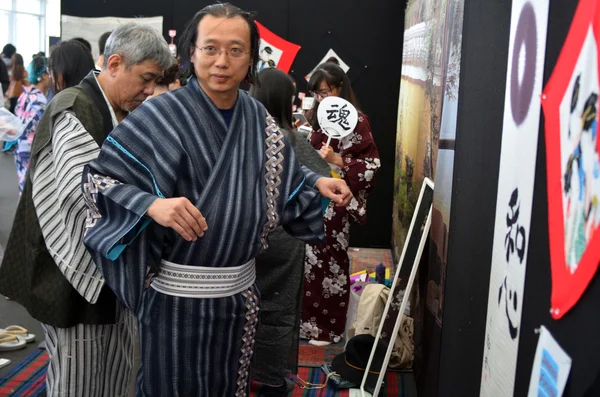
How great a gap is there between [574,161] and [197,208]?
1.02 metres

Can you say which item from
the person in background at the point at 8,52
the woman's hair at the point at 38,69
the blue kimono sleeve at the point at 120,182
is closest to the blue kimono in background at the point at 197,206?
the blue kimono sleeve at the point at 120,182

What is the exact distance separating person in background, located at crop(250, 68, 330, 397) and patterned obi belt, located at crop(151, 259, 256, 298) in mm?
1260

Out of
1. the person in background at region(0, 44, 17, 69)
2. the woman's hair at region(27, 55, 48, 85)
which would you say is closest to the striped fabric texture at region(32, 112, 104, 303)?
the woman's hair at region(27, 55, 48, 85)

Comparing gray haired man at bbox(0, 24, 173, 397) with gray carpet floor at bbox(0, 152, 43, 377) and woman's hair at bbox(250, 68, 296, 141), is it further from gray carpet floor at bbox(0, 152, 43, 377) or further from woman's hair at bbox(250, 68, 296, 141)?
gray carpet floor at bbox(0, 152, 43, 377)

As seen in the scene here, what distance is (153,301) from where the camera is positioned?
2029 mm

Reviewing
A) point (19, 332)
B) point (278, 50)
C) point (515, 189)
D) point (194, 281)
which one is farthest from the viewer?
point (278, 50)

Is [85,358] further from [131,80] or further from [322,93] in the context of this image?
[322,93]

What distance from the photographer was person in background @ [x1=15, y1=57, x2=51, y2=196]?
5.51 m

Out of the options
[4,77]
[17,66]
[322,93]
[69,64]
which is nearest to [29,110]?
[322,93]

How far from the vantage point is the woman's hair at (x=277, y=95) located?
3285mm

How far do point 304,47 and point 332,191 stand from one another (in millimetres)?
5139

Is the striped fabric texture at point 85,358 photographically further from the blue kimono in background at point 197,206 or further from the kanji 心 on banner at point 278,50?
the kanji 心 on banner at point 278,50

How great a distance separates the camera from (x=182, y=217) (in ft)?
5.57

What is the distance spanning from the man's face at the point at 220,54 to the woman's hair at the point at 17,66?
31.1 ft
